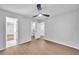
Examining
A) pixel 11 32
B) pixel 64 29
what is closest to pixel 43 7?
pixel 64 29

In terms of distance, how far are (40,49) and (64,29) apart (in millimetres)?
599

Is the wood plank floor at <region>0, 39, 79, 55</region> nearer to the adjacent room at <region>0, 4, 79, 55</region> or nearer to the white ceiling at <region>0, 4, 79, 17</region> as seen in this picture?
the adjacent room at <region>0, 4, 79, 55</region>

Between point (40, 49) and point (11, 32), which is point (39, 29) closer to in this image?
point (40, 49)

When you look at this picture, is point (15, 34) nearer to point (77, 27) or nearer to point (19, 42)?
point (19, 42)

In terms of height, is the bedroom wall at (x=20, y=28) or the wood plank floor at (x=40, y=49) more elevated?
the bedroom wall at (x=20, y=28)

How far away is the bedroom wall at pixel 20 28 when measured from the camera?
184 centimetres

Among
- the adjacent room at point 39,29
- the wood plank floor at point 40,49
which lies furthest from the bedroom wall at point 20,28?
the wood plank floor at point 40,49

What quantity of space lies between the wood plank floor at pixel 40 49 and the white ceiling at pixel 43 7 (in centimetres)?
57

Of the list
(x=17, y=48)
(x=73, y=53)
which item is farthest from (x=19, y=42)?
(x=73, y=53)

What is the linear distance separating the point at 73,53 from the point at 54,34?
0.50 meters

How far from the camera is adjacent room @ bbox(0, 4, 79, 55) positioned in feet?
6.17

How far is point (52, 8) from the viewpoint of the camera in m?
1.93

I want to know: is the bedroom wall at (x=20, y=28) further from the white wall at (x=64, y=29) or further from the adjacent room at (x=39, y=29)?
the white wall at (x=64, y=29)

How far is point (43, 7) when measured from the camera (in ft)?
6.30
